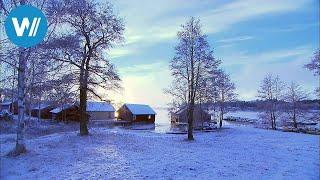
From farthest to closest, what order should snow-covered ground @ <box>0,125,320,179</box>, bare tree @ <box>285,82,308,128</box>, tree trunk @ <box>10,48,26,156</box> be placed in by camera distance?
bare tree @ <box>285,82,308,128</box> → tree trunk @ <box>10,48,26,156</box> → snow-covered ground @ <box>0,125,320,179</box>

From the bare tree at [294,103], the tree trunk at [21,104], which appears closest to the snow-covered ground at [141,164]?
the tree trunk at [21,104]

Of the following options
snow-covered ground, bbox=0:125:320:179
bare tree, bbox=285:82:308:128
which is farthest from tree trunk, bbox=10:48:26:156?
bare tree, bbox=285:82:308:128

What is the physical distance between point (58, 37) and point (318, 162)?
1987 centimetres

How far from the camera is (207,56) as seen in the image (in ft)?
119

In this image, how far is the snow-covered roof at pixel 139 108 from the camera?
288 ft

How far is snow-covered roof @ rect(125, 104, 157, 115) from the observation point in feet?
288

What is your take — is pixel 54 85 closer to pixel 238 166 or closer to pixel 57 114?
pixel 238 166

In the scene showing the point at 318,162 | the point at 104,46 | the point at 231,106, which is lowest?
the point at 318,162

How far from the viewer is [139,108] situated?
90438 millimetres

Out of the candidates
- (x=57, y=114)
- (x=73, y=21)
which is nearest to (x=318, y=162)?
(x=73, y=21)

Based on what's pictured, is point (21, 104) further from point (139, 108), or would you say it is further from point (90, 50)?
point (139, 108)

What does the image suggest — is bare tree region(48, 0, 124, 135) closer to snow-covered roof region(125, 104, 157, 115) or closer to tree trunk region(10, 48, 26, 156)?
tree trunk region(10, 48, 26, 156)

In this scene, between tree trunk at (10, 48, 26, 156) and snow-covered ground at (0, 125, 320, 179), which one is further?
tree trunk at (10, 48, 26, 156)

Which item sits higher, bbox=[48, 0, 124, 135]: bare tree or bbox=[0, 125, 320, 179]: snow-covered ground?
bbox=[48, 0, 124, 135]: bare tree
